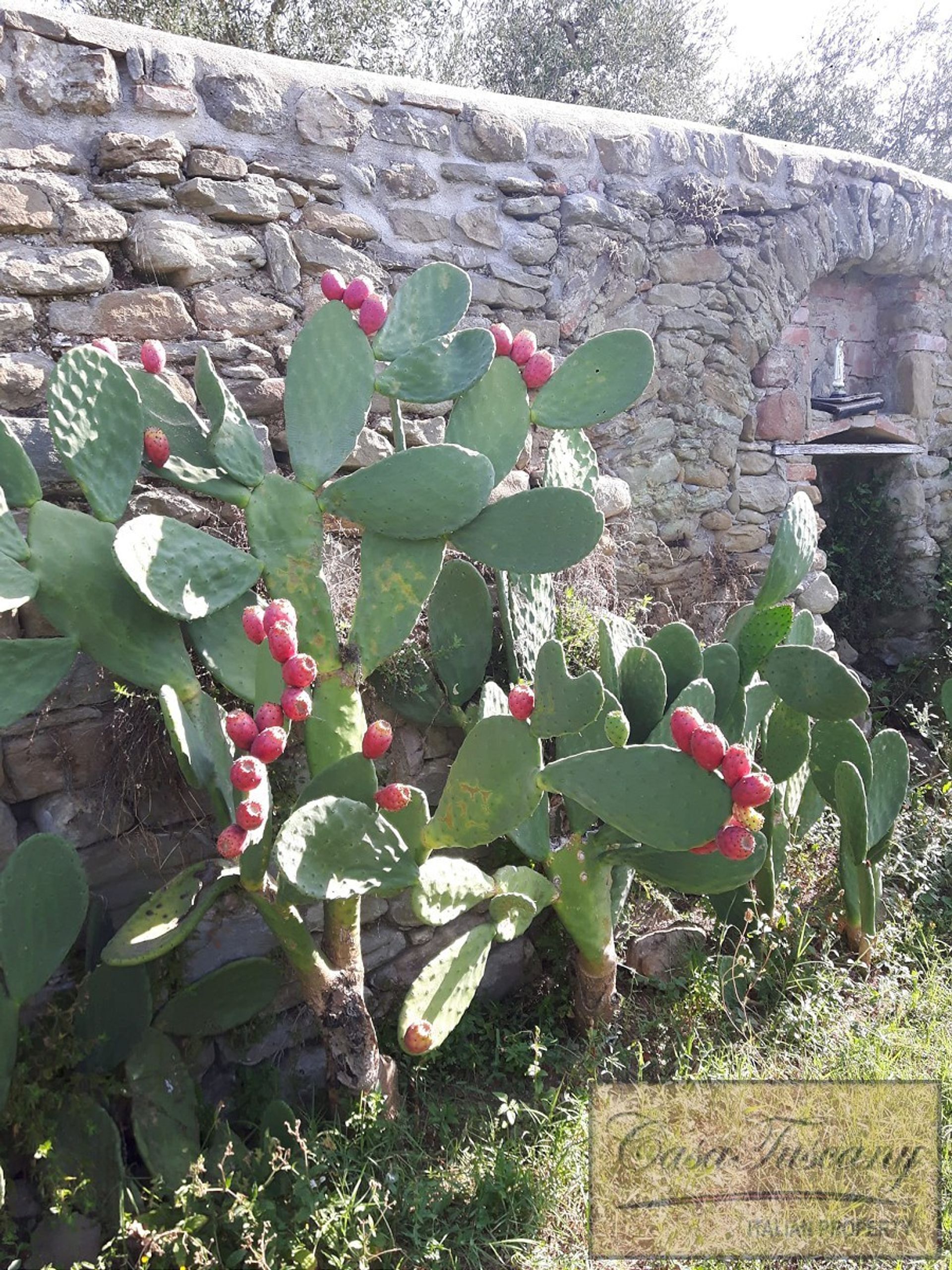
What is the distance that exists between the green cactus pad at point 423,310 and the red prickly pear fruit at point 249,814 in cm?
116

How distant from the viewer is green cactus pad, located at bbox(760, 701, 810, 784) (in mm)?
2561

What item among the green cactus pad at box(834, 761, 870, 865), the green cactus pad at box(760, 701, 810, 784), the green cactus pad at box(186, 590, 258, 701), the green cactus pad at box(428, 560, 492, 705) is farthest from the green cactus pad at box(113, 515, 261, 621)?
the green cactus pad at box(834, 761, 870, 865)

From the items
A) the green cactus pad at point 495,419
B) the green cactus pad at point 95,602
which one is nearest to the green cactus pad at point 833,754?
the green cactus pad at point 495,419

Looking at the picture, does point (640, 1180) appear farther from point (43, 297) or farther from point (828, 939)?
point (43, 297)

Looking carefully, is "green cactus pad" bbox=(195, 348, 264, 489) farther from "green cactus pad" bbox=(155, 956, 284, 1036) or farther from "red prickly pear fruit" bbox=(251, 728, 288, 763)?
"green cactus pad" bbox=(155, 956, 284, 1036)

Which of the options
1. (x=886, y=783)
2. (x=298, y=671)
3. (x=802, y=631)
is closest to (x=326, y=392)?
(x=298, y=671)

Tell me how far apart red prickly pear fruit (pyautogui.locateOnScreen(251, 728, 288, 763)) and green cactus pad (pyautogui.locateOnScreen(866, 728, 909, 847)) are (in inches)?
66.9

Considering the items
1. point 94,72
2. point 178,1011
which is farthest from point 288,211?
point 178,1011

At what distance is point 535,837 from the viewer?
218cm

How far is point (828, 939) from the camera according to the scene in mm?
2619

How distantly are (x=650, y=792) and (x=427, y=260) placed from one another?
1.89 metres

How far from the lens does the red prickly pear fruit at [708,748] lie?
1622 mm

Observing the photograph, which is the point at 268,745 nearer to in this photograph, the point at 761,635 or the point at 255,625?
the point at 255,625

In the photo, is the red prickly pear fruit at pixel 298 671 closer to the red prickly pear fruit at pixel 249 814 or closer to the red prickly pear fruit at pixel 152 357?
the red prickly pear fruit at pixel 249 814
